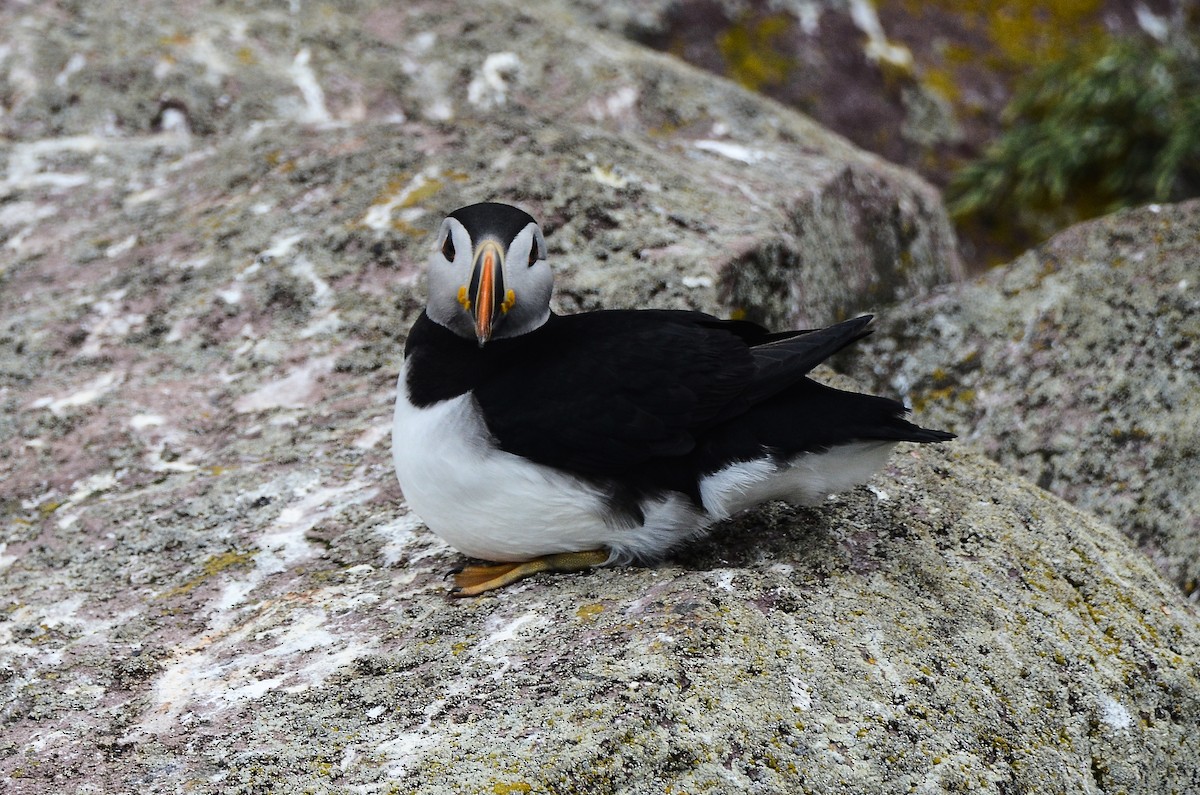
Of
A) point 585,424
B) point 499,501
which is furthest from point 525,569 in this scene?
point 585,424

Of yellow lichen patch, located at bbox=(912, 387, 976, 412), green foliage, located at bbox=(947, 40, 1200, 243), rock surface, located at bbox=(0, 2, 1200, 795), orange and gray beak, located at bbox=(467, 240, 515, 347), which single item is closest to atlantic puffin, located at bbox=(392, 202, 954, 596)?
orange and gray beak, located at bbox=(467, 240, 515, 347)

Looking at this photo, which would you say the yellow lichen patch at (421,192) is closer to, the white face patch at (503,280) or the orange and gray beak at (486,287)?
the white face patch at (503,280)

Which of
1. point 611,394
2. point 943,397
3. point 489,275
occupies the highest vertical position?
point 489,275

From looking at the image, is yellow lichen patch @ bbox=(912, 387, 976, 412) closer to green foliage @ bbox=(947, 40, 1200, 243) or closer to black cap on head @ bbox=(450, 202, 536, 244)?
black cap on head @ bbox=(450, 202, 536, 244)

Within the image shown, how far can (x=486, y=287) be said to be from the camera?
3.29m

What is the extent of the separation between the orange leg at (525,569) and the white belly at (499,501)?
0.04 m

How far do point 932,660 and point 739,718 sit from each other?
67cm

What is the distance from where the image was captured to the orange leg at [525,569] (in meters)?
3.54

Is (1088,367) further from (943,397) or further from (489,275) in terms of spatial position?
(489,275)

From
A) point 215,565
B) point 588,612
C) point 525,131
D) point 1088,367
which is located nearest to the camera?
point 588,612

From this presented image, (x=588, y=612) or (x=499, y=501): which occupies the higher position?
(x=499, y=501)

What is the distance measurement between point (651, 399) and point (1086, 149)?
24.3 ft

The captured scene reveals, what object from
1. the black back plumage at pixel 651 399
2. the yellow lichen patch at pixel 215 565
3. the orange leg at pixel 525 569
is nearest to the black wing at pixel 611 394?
the black back plumage at pixel 651 399

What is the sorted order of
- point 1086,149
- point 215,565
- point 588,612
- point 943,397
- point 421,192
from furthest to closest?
point 1086,149 → point 421,192 → point 943,397 → point 215,565 → point 588,612
